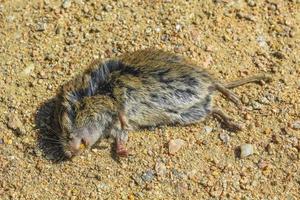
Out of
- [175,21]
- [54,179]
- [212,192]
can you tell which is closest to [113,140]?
[54,179]

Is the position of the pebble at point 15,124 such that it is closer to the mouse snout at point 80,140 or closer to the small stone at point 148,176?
the mouse snout at point 80,140

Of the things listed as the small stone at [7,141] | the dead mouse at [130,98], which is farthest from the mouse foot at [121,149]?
the small stone at [7,141]

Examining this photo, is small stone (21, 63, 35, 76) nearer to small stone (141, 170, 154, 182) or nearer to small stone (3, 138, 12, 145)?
small stone (3, 138, 12, 145)

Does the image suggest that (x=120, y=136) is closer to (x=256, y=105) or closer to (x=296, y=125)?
(x=256, y=105)

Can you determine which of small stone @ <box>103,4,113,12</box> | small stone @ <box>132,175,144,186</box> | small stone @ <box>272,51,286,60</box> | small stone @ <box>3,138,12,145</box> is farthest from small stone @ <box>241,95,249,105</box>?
small stone @ <box>3,138,12,145</box>

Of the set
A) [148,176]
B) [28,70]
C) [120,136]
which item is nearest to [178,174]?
[148,176]

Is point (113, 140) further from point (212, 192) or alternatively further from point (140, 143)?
point (212, 192)

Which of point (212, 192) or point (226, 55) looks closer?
point (212, 192)
